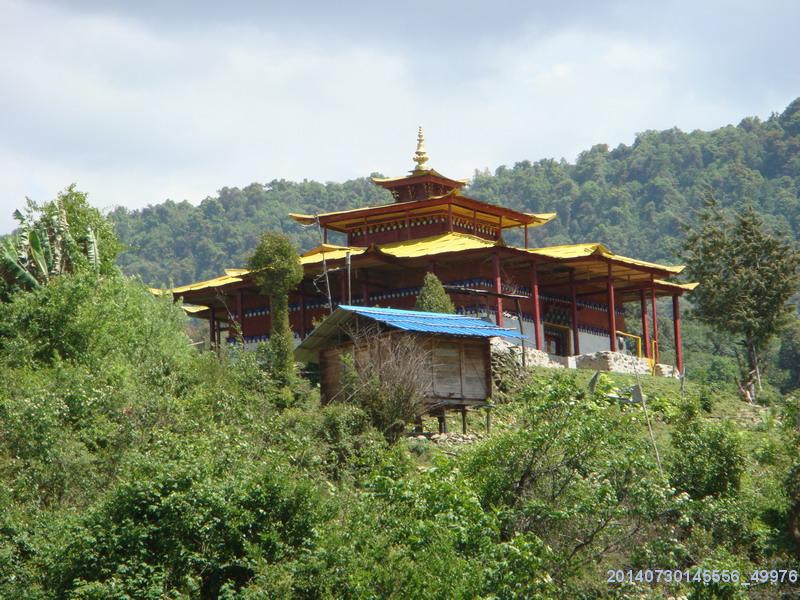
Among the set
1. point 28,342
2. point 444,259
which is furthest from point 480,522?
point 444,259

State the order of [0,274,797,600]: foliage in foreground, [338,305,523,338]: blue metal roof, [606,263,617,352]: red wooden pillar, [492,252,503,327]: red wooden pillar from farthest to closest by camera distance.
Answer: [606,263,617,352]: red wooden pillar → [492,252,503,327]: red wooden pillar → [338,305,523,338]: blue metal roof → [0,274,797,600]: foliage in foreground

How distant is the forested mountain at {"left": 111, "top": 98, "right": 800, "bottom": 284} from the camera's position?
104562 millimetres

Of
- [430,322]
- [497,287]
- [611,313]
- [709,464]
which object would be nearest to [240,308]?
[497,287]

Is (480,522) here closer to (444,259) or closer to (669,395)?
(669,395)

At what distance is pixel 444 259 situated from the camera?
127ft

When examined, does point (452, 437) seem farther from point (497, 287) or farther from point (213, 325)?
point (213, 325)

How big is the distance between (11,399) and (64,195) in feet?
41.1

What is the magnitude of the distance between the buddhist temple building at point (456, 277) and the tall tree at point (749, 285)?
116cm

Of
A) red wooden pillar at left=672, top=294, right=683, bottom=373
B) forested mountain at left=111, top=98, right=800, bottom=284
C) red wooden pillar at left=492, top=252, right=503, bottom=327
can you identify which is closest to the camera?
red wooden pillar at left=492, top=252, right=503, bottom=327

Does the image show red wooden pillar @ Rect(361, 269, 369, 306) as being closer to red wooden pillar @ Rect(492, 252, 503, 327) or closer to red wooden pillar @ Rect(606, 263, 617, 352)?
red wooden pillar @ Rect(492, 252, 503, 327)

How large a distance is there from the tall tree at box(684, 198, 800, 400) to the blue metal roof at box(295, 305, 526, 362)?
1385 cm

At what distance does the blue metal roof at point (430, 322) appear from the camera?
28.1m

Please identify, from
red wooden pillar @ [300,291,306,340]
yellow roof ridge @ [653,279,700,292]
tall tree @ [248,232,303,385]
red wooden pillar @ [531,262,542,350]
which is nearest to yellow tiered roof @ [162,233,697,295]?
yellow roof ridge @ [653,279,700,292]

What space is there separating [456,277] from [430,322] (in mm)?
10561
